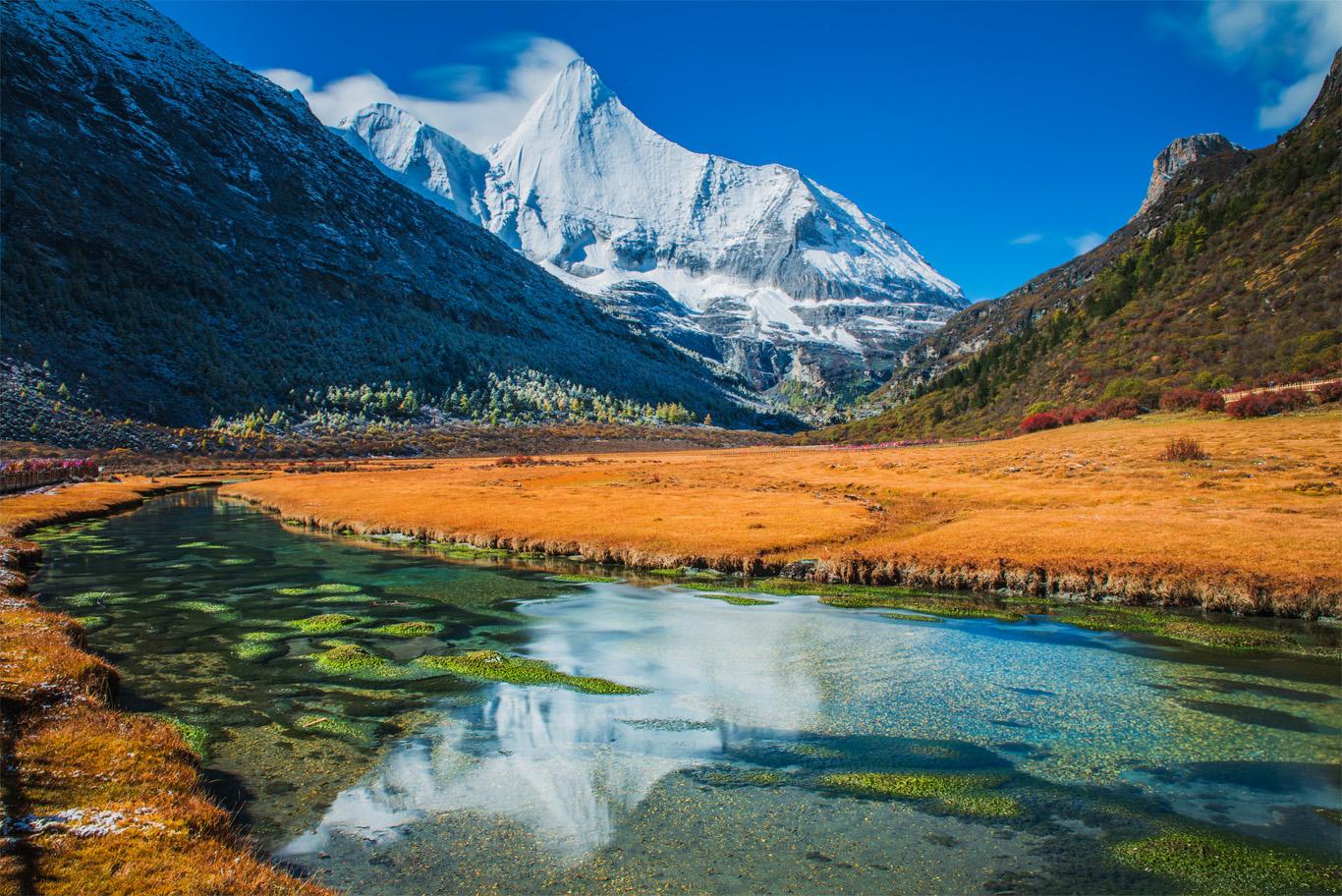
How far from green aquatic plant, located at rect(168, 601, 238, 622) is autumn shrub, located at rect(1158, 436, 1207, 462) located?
65271mm

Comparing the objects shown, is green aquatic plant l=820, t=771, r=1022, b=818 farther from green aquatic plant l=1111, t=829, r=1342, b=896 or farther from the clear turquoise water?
green aquatic plant l=1111, t=829, r=1342, b=896

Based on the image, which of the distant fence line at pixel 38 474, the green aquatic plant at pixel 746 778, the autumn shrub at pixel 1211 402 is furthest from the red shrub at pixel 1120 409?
the distant fence line at pixel 38 474

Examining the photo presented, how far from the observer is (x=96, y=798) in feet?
35.7

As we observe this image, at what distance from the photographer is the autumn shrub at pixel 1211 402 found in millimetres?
78438

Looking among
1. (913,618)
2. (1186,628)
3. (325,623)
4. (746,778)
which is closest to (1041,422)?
(1186,628)

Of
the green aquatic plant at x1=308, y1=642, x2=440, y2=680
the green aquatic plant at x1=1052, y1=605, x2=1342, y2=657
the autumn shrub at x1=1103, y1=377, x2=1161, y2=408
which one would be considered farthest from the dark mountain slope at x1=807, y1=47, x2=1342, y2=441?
the green aquatic plant at x1=308, y1=642, x2=440, y2=680

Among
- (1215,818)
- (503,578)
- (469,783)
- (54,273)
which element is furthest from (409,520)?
(54,273)

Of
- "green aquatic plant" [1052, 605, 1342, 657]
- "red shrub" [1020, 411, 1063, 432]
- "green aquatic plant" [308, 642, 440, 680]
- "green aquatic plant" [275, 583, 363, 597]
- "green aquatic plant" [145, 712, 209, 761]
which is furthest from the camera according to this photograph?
"red shrub" [1020, 411, 1063, 432]

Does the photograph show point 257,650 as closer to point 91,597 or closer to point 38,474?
point 91,597

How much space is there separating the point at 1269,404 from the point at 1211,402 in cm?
830

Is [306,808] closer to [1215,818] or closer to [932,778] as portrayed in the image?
[932,778]

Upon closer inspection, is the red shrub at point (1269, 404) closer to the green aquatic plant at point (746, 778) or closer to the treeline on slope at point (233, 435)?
the green aquatic plant at point (746, 778)

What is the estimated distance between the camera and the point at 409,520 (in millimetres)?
52031

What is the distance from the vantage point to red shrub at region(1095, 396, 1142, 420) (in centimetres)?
8631
